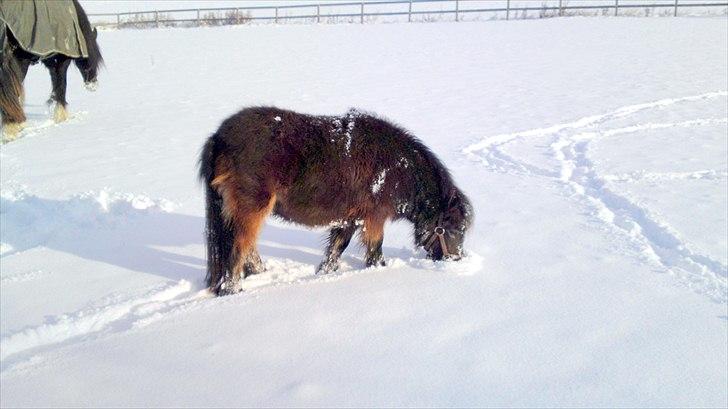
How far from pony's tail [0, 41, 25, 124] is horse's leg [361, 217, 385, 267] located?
7.14 meters

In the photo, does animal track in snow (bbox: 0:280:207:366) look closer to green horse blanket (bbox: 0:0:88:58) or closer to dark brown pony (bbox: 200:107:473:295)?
dark brown pony (bbox: 200:107:473:295)

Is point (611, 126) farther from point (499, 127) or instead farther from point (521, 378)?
point (521, 378)

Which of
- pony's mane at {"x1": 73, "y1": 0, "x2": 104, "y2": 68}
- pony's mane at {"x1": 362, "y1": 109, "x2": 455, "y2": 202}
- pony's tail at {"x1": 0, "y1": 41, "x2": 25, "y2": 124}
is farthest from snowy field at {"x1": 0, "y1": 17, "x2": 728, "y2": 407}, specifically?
pony's mane at {"x1": 73, "y1": 0, "x2": 104, "y2": 68}

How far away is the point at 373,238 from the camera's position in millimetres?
4234

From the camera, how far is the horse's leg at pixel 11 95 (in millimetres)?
8492

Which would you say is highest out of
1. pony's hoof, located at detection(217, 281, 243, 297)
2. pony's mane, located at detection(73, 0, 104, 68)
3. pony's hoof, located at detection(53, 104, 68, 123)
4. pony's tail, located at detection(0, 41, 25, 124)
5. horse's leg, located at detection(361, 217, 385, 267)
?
pony's mane, located at detection(73, 0, 104, 68)

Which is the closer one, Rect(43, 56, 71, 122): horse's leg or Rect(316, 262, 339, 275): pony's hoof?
Rect(316, 262, 339, 275): pony's hoof

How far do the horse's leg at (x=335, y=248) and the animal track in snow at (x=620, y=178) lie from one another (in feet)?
7.25

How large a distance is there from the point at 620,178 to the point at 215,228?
14.2 feet

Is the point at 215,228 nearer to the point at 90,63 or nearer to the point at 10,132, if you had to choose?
the point at 10,132

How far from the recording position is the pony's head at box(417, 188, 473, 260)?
14.1 feet

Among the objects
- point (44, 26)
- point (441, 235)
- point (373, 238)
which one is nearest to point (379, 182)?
point (373, 238)

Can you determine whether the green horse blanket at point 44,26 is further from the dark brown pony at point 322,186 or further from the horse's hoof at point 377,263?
the horse's hoof at point 377,263

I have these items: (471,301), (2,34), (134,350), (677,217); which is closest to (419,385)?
(471,301)
